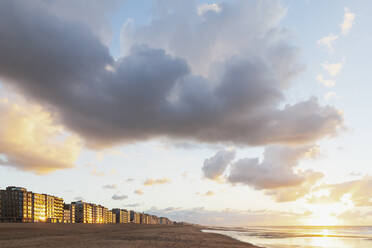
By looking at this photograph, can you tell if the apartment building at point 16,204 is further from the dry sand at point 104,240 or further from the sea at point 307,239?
the sea at point 307,239

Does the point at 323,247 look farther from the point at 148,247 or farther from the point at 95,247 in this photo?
the point at 95,247

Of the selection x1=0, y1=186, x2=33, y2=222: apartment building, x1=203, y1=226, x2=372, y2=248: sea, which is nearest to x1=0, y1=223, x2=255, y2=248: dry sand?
x1=203, y1=226, x2=372, y2=248: sea

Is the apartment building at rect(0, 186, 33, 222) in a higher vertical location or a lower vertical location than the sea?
lower

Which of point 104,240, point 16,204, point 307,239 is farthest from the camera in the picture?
point 16,204

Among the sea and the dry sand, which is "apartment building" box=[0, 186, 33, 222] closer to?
the dry sand

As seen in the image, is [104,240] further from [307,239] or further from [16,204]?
[16,204]

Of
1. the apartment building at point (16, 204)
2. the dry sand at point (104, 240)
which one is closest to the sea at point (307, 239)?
the dry sand at point (104, 240)

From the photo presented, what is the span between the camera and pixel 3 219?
176 m

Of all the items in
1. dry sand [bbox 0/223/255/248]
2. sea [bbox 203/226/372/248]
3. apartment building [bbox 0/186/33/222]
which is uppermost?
dry sand [bbox 0/223/255/248]

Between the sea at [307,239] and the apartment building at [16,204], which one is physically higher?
the sea at [307,239]

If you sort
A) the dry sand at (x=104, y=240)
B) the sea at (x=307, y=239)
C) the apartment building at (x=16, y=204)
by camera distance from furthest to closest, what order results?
the apartment building at (x=16, y=204), the sea at (x=307, y=239), the dry sand at (x=104, y=240)

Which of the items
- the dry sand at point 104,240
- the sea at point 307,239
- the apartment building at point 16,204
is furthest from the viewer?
the apartment building at point 16,204

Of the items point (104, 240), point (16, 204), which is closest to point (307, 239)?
point (104, 240)

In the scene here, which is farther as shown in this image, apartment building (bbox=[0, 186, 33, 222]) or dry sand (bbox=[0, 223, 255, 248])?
apartment building (bbox=[0, 186, 33, 222])
